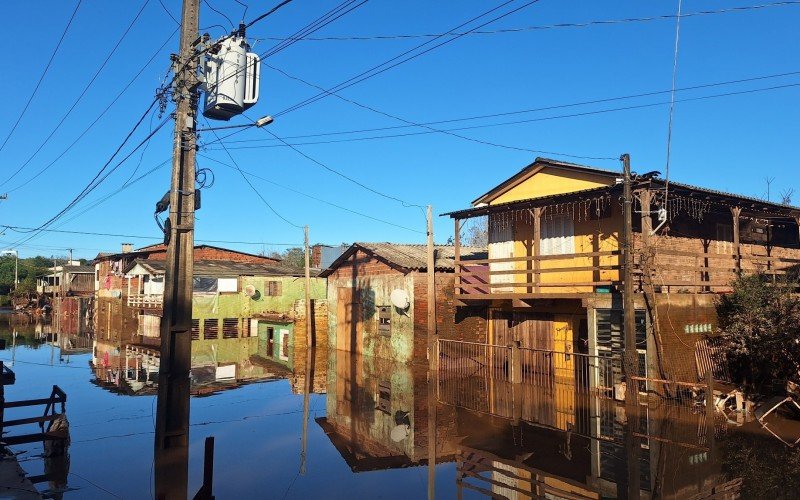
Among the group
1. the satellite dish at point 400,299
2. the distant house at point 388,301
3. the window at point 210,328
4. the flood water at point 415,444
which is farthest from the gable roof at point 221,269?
the satellite dish at point 400,299

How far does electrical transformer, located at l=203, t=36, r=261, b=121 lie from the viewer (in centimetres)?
1023

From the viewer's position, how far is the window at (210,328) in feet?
120

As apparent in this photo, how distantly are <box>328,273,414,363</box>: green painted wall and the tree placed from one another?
35.8 feet

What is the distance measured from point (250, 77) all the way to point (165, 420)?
20.8ft

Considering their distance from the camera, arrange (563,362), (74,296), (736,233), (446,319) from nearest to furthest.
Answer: (736,233) < (563,362) < (446,319) < (74,296)

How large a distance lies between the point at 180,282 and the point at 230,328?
29691 millimetres

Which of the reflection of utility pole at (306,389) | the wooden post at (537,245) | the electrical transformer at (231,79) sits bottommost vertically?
the reflection of utility pole at (306,389)

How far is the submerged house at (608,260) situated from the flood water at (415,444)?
5.80 feet

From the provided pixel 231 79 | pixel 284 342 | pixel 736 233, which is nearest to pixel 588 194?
pixel 736 233

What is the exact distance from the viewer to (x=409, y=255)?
79.3ft

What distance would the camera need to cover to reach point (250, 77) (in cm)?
1066

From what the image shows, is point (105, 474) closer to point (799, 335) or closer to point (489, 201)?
point (799, 335)

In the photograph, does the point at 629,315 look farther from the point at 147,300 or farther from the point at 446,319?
the point at 147,300

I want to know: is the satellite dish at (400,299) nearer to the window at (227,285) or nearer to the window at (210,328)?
the window at (210,328)
